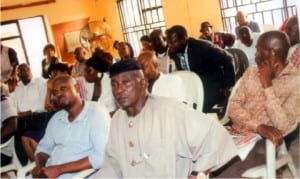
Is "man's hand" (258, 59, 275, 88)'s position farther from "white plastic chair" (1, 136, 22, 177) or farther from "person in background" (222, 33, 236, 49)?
"white plastic chair" (1, 136, 22, 177)

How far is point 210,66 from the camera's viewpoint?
1.85 metres

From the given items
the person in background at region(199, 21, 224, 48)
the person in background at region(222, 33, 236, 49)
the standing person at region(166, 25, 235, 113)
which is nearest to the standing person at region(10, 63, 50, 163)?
the standing person at region(166, 25, 235, 113)

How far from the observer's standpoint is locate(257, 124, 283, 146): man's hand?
132 centimetres

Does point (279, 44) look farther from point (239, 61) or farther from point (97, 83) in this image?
point (97, 83)

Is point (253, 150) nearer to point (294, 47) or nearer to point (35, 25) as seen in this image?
point (294, 47)

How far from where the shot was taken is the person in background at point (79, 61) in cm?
187

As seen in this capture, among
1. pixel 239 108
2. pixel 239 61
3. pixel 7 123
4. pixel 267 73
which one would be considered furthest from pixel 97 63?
pixel 267 73

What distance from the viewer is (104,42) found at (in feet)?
6.17

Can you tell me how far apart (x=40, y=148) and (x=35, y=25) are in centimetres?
61

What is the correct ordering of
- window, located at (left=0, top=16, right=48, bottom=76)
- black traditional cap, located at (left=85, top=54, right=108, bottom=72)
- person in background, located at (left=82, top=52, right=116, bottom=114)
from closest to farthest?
1. window, located at (left=0, top=16, right=48, bottom=76)
2. black traditional cap, located at (left=85, top=54, right=108, bottom=72)
3. person in background, located at (left=82, top=52, right=116, bottom=114)

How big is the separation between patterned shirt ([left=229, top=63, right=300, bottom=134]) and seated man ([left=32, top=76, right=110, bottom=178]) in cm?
60

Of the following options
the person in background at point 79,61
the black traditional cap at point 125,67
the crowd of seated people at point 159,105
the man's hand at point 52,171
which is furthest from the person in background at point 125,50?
the man's hand at point 52,171

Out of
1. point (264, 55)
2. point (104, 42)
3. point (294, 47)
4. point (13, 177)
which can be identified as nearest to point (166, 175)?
point (264, 55)

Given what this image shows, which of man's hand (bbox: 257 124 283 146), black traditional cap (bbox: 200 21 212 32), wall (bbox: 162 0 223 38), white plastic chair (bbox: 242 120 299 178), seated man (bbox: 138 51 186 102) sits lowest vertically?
white plastic chair (bbox: 242 120 299 178)
